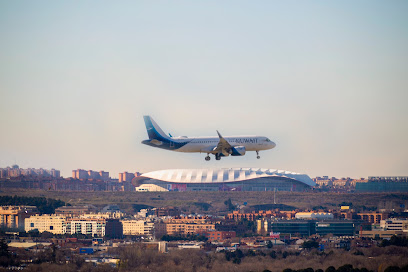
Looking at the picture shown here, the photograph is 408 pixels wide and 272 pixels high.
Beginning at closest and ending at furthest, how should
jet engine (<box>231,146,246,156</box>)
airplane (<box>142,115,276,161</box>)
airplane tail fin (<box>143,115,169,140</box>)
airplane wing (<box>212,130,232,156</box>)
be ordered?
airplane wing (<box>212,130,232,156</box>), jet engine (<box>231,146,246,156</box>), airplane (<box>142,115,276,161</box>), airplane tail fin (<box>143,115,169,140</box>)

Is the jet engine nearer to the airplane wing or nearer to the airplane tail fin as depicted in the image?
the airplane wing

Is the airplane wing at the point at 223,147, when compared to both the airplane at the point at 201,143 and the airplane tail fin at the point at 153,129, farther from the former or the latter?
the airplane tail fin at the point at 153,129

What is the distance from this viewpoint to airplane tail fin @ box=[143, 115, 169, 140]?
5674 inches

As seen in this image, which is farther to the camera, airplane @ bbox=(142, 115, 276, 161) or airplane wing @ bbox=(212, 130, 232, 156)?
airplane @ bbox=(142, 115, 276, 161)

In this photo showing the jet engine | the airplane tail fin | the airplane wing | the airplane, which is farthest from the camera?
the airplane tail fin

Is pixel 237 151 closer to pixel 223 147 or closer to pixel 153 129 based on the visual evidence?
pixel 223 147

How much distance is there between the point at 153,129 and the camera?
145 m

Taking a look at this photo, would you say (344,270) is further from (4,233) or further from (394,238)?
(4,233)

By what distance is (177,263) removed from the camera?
161250 mm

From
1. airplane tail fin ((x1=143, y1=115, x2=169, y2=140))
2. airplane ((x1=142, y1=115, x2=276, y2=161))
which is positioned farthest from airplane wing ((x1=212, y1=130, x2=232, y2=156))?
airplane tail fin ((x1=143, y1=115, x2=169, y2=140))

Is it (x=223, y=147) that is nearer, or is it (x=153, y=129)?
(x=223, y=147)

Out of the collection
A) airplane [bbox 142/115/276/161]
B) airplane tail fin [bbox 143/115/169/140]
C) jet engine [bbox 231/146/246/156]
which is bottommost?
jet engine [bbox 231/146/246/156]

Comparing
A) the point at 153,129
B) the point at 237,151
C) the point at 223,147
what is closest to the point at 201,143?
the point at 223,147

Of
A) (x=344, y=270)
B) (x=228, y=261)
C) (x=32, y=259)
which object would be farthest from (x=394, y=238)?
(x=32, y=259)
